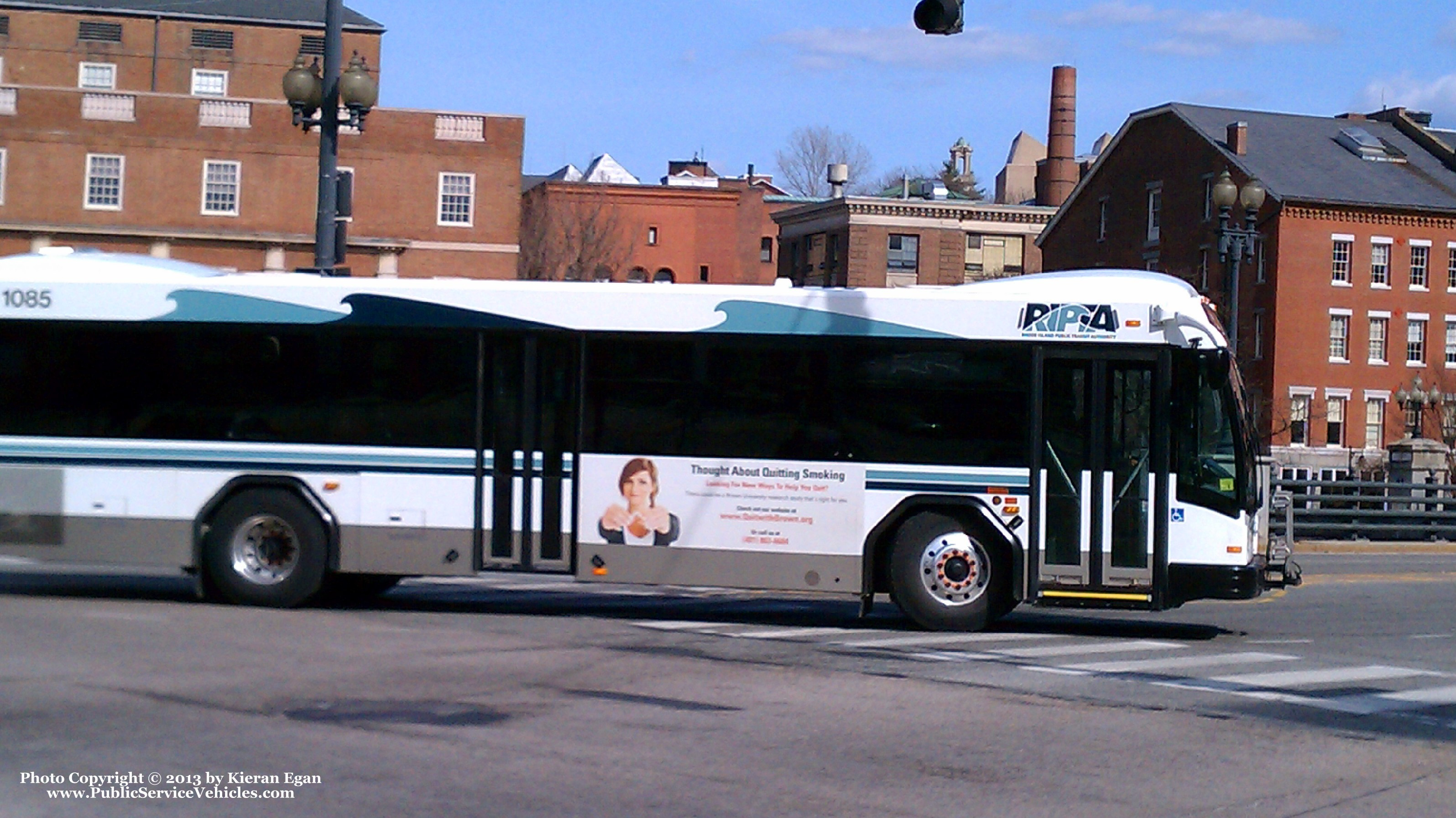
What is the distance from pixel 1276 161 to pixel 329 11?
53.9m

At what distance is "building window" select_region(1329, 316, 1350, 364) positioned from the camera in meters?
62.8

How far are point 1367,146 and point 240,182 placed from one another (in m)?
44.3

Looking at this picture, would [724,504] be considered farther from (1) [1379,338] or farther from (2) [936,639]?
(1) [1379,338]

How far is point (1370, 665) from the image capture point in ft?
45.2

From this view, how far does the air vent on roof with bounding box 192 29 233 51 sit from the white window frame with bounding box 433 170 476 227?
1792 cm

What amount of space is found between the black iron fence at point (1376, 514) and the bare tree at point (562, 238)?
3520 centimetres

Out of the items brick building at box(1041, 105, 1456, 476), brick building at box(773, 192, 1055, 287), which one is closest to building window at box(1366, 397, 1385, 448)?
brick building at box(1041, 105, 1456, 476)

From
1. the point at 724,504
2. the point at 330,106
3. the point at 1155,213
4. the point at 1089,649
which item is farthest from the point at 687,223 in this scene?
the point at 1089,649

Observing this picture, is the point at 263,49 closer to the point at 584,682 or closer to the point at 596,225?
the point at 596,225

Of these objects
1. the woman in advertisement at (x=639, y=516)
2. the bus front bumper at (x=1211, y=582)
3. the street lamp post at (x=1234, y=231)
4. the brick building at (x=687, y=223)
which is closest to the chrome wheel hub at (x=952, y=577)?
the bus front bumper at (x=1211, y=582)

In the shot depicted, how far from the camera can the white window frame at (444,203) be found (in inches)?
2142

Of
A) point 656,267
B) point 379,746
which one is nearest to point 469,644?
point 379,746

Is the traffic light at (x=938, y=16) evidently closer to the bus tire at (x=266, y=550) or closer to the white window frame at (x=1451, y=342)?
the bus tire at (x=266, y=550)

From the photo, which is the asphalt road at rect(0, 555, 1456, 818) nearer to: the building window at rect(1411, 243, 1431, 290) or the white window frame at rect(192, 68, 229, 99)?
the building window at rect(1411, 243, 1431, 290)
